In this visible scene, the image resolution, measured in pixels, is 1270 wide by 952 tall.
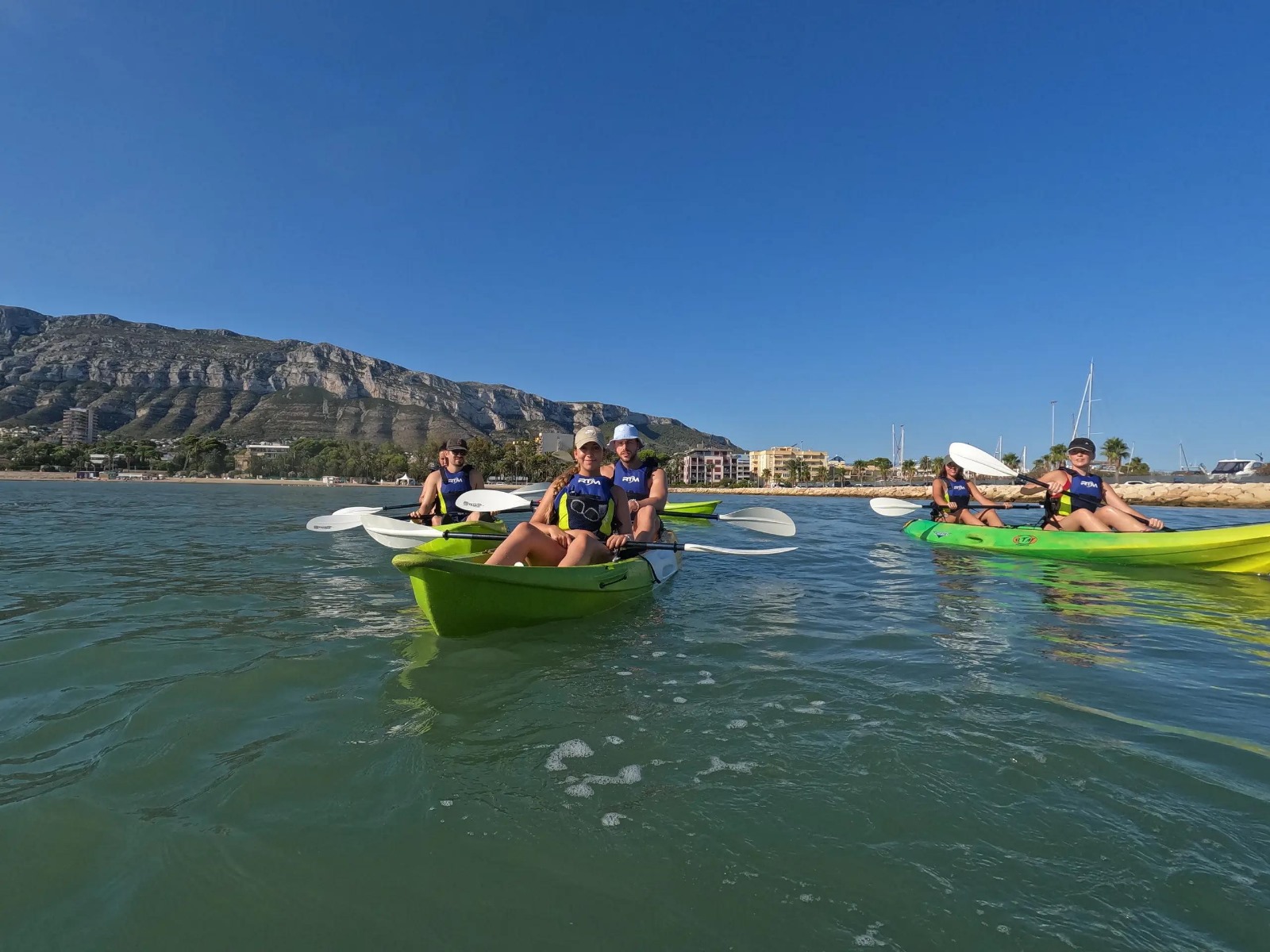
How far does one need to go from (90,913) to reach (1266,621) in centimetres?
1063

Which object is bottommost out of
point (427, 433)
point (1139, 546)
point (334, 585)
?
point (334, 585)

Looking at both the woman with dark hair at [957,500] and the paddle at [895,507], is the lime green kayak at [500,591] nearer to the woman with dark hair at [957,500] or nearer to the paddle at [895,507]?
the woman with dark hair at [957,500]

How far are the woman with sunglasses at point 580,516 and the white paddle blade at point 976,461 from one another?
33.5 feet

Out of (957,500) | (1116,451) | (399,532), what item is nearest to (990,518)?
(957,500)

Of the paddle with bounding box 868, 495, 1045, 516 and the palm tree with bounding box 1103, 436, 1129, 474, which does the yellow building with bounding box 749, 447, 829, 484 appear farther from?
the paddle with bounding box 868, 495, 1045, 516

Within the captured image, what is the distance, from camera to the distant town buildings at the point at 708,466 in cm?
18688

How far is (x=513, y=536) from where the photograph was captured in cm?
626

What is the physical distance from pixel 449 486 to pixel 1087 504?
1229 centimetres

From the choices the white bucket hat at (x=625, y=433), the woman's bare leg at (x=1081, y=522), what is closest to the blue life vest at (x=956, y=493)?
the woman's bare leg at (x=1081, y=522)

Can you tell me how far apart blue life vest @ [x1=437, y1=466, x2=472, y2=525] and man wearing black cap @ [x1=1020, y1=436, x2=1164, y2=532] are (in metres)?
11.1

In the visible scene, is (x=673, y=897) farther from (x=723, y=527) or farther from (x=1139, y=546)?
(x=723, y=527)

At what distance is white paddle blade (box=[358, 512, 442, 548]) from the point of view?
28.9 ft

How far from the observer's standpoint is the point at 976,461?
46.6 ft

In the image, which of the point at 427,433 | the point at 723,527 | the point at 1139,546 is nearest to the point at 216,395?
the point at 427,433
